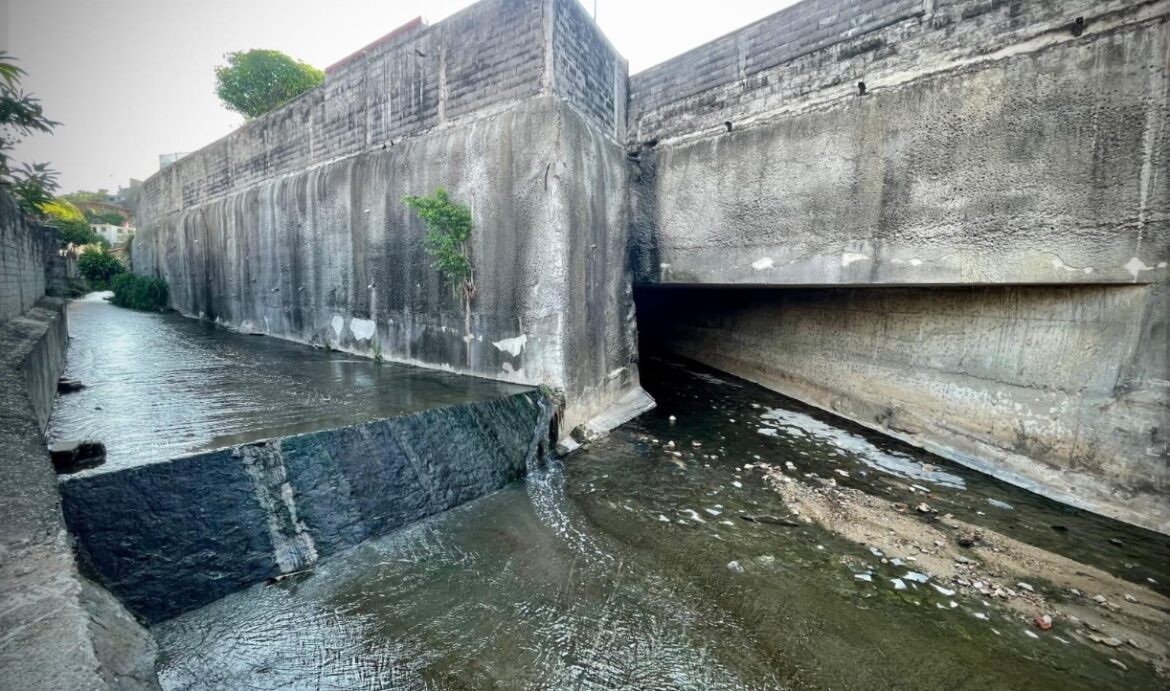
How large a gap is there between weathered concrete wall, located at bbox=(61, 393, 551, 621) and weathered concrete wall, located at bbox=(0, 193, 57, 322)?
3931mm

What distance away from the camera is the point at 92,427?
116 inches

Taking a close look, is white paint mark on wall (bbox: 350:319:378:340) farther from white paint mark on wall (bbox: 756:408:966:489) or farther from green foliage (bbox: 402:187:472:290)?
white paint mark on wall (bbox: 756:408:966:489)

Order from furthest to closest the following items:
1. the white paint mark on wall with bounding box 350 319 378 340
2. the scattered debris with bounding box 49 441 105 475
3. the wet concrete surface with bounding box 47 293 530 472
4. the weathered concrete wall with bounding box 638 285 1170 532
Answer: the white paint mark on wall with bounding box 350 319 378 340
the weathered concrete wall with bounding box 638 285 1170 532
the wet concrete surface with bounding box 47 293 530 472
the scattered debris with bounding box 49 441 105 475

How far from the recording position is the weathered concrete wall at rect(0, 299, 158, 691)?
1.21 metres

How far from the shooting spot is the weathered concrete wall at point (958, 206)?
11.6ft

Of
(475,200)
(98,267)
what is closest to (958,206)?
(475,200)

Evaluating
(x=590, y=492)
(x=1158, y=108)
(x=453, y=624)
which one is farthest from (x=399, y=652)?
(x=1158, y=108)

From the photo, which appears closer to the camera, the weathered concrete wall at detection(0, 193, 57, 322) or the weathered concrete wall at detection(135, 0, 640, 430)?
the weathered concrete wall at detection(0, 193, 57, 322)

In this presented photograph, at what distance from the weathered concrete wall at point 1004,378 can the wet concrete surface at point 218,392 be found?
429 cm

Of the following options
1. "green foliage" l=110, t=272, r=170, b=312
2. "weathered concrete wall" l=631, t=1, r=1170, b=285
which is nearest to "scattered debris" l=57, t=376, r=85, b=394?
"weathered concrete wall" l=631, t=1, r=1170, b=285

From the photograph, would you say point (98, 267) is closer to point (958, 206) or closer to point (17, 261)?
point (17, 261)

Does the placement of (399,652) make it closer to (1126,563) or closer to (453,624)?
(453,624)

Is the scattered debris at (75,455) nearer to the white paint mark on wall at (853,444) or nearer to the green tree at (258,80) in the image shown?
the white paint mark on wall at (853,444)

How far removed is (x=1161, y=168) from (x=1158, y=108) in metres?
0.44
